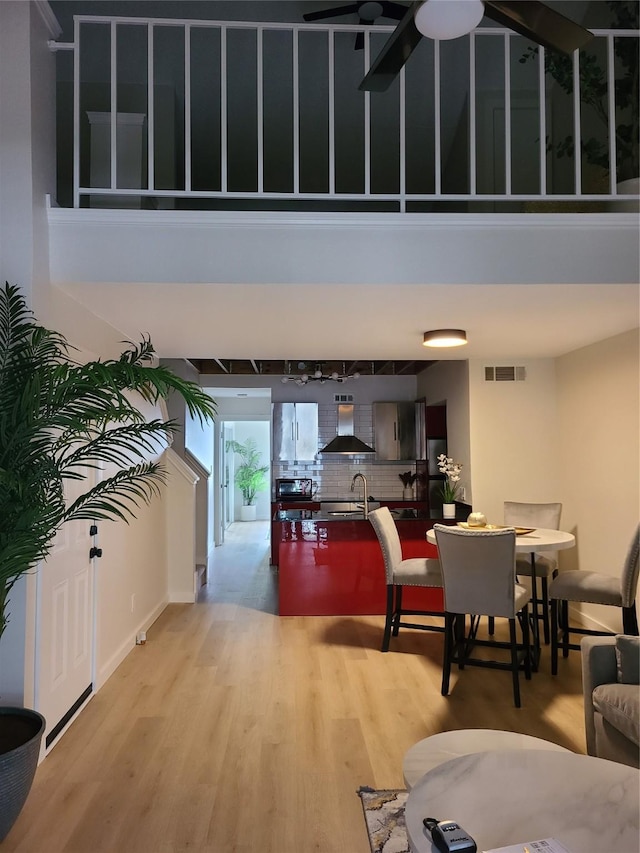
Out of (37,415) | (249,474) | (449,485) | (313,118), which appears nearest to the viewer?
(37,415)

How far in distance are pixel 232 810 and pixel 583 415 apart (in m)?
3.93

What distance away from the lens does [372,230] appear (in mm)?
2939

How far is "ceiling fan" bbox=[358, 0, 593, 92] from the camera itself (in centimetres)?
176

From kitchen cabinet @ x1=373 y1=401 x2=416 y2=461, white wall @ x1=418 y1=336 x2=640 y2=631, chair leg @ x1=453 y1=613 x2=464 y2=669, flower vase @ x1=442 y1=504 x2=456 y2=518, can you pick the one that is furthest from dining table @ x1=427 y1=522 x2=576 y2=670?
kitchen cabinet @ x1=373 y1=401 x2=416 y2=461

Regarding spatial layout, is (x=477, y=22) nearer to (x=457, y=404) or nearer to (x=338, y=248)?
(x=338, y=248)

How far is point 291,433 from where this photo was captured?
8.11 m

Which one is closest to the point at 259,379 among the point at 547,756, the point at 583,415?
the point at 583,415

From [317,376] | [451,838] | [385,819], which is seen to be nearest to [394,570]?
[385,819]

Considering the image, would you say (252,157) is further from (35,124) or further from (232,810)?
(232,810)

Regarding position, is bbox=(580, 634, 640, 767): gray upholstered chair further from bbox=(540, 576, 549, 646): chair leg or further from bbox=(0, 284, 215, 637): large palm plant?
bbox=(0, 284, 215, 637): large palm plant

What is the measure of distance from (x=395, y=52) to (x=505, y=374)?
3886 millimetres

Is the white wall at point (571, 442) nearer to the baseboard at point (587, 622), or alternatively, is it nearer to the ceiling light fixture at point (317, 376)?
the baseboard at point (587, 622)

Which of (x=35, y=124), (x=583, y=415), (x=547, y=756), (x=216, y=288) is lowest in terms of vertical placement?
(x=547, y=756)

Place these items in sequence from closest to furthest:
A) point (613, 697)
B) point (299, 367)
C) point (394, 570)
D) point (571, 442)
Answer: point (613, 697)
point (394, 570)
point (571, 442)
point (299, 367)
